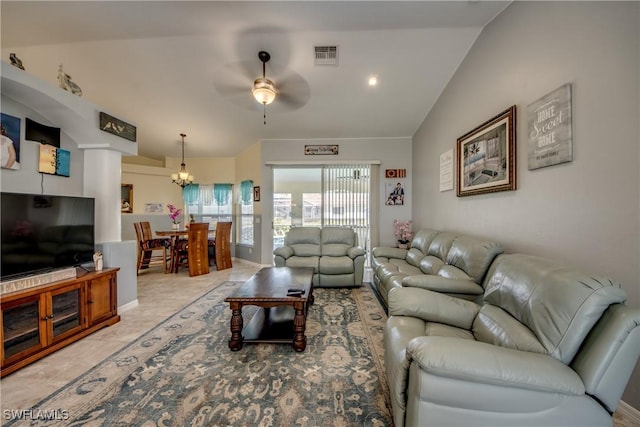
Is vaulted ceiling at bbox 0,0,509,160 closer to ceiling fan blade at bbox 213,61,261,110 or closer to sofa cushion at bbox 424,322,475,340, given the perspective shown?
ceiling fan blade at bbox 213,61,261,110

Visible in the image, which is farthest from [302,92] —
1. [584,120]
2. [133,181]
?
[133,181]

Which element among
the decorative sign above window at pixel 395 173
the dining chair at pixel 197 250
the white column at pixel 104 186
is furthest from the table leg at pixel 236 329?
the decorative sign above window at pixel 395 173

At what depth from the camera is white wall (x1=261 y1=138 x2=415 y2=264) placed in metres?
4.86

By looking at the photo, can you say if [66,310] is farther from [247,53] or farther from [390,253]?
[390,253]

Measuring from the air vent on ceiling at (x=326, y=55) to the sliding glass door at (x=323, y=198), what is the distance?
2.19 meters

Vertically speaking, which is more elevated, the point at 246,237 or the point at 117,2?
the point at 117,2

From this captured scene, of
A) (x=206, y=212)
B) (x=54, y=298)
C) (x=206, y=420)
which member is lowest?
(x=206, y=420)

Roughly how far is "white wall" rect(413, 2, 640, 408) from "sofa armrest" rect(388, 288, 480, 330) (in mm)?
840

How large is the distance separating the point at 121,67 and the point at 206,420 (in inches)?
165

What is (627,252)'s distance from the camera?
4.46 ft

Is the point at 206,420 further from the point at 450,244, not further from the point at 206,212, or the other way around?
the point at 206,212

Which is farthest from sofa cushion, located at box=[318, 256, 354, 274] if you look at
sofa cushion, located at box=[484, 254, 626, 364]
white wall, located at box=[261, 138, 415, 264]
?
sofa cushion, located at box=[484, 254, 626, 364]

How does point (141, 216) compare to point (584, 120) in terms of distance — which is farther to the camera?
point (141, 216)

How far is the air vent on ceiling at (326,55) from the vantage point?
9.26 ft
